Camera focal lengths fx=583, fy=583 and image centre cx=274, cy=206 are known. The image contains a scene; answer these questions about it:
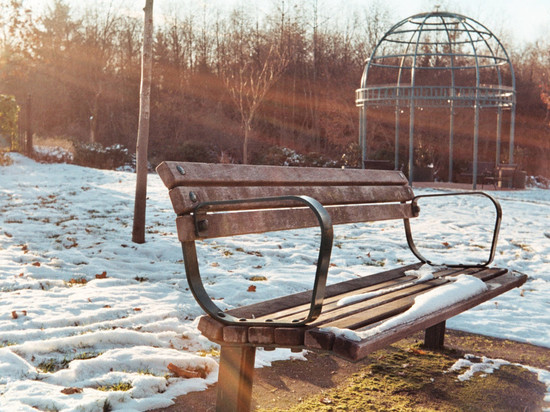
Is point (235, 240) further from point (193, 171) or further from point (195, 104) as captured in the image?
point (195, 104)

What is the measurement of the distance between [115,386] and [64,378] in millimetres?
271

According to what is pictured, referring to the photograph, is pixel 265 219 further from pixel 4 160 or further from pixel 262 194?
pixel 4 160

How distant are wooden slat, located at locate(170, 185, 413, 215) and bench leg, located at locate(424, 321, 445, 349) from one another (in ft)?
3.02

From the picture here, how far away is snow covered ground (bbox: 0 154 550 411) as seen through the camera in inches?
117

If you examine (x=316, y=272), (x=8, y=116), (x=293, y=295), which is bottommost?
(x=293, y=295)

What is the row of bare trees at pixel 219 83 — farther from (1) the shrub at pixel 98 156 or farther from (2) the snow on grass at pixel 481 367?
(2) the snow on grass at pixel 481 367

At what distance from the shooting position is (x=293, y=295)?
294 centimetres

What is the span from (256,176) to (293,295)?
630 mm

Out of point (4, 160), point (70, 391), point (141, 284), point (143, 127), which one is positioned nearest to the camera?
point (70, 391)

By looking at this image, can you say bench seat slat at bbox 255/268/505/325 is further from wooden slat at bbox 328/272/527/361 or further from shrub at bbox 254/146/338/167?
shrub at bbox 254/146/338/167

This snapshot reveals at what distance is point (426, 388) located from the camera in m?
3.17

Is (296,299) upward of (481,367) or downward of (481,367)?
upward

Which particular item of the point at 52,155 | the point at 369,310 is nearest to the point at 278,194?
the point at 369,310

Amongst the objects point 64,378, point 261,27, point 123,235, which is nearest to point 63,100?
point 261,27
